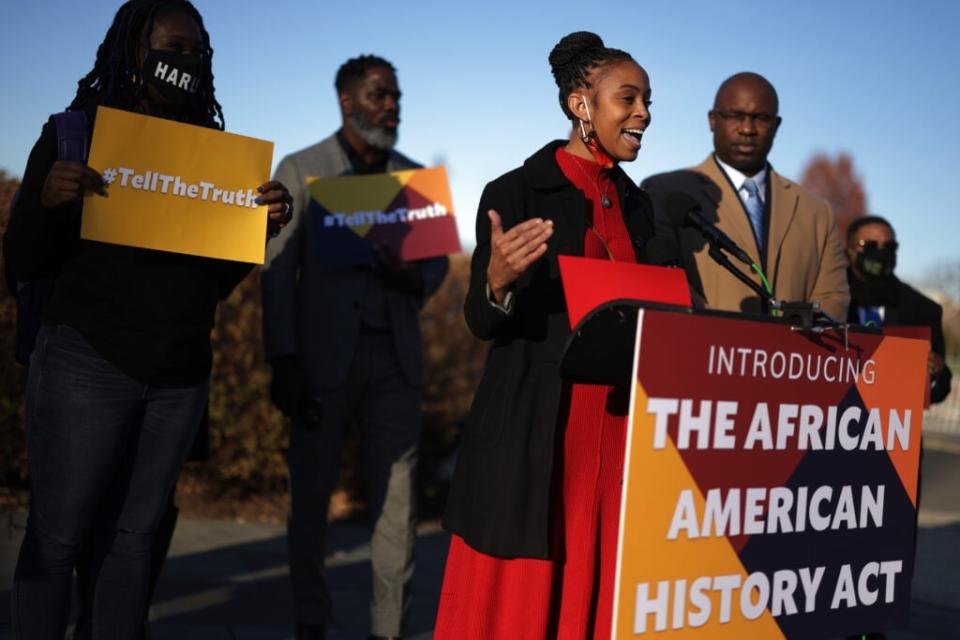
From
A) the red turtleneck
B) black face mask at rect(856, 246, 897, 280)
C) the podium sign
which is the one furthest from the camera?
black face mask at rect(856, 246, 897, 280)

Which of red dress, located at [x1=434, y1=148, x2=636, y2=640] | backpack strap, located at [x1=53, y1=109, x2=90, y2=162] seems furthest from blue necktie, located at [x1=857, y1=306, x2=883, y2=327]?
backpack strap, located at [x1=53, y1=109, x2=90, y2=162]

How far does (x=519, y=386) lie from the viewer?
310 cm

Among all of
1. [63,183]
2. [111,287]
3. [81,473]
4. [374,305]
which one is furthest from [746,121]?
[81,473]

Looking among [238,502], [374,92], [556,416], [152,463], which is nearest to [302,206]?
Answer: [374,92]

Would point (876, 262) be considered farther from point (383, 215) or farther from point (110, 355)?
point (110, 355)

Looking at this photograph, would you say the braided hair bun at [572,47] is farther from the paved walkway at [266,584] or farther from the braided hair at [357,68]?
the paved walkway at [266,584]

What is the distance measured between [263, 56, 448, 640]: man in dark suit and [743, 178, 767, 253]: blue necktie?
1420mm

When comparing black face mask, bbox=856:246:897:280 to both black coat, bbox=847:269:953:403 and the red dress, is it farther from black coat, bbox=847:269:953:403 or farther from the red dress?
the red dress

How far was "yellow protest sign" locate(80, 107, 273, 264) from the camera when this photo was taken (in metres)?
3.32

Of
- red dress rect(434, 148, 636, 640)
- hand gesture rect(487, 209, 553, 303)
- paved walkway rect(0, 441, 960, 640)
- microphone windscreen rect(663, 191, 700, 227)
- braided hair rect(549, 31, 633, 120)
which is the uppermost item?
braided hair rect(549, 31, 633, 120)

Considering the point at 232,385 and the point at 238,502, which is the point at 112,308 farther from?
the point at 238,502

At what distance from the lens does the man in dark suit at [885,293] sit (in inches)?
234

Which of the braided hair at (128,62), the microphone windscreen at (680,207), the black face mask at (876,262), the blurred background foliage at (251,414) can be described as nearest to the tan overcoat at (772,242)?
the microphone windscreen at (680,207)

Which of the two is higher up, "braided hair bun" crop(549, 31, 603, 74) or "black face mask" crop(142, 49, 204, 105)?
"braided hair bun" crop(549, 31, 603, 74)
